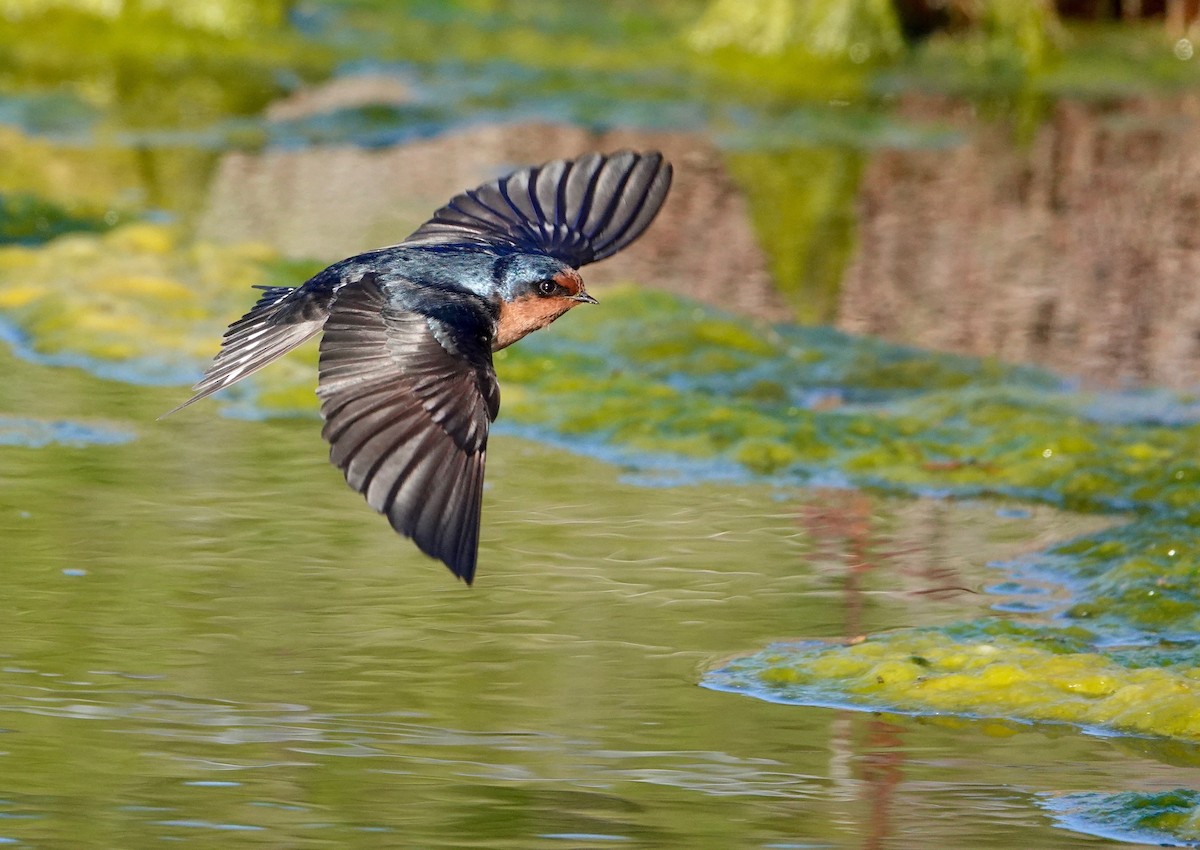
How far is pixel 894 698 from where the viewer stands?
13.1 ft

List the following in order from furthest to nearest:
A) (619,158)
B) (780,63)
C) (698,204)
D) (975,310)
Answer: (780,63) < (698,204) < (975,310) < (619,158)

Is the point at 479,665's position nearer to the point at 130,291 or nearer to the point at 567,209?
the point at 567,209

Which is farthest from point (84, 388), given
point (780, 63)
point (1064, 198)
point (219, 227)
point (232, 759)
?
point (780, 63)

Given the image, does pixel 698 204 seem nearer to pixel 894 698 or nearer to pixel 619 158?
pixel 619 158

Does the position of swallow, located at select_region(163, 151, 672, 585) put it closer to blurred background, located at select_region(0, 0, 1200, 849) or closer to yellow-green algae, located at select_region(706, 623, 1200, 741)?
blurred background, located at select_region(0, 0, 1200, 849)

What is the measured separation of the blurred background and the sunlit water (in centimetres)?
1

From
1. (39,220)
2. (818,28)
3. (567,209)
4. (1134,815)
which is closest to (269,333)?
(567,209)

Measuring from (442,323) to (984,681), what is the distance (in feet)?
4.08

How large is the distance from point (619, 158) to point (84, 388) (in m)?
2.01

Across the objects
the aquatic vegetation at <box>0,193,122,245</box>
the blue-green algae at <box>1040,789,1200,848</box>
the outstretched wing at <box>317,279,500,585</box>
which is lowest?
the blue-green algae at <box>1040,789,1200,848</box>

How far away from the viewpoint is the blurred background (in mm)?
3471

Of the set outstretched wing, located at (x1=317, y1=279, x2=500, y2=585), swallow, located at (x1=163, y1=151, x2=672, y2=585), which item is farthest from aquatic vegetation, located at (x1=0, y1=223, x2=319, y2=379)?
outstretched wing, located at (x1=317, y1=279, x2=500, y2=585)

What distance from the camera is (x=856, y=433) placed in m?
5.91

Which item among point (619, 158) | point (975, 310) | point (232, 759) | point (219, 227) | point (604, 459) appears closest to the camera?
point (232, 759)
